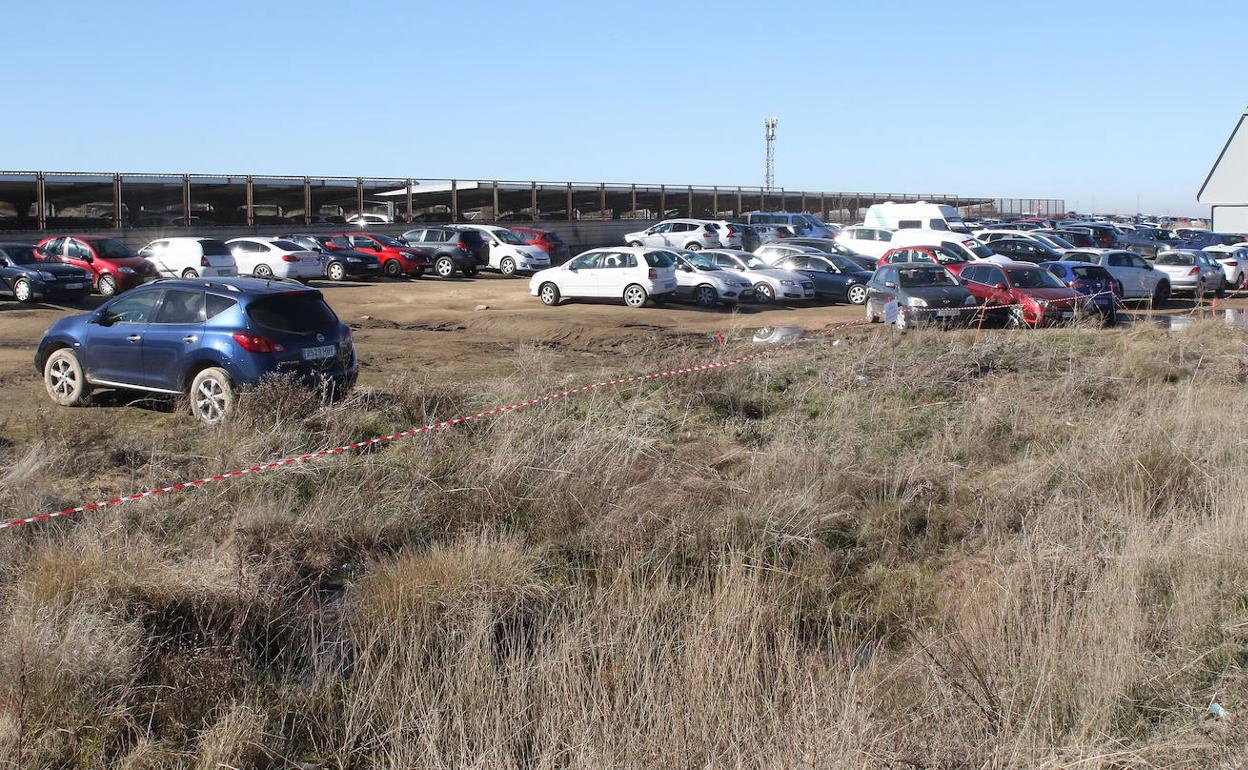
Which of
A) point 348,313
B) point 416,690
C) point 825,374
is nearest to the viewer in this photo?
point 416,690

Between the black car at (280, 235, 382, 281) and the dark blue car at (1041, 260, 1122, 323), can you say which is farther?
the black car at (280, 235, 382, 281)

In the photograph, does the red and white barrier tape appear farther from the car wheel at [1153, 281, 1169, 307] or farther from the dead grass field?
the car wheel at [1153, 281, 1169, 307]

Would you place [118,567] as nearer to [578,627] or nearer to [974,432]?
[578,627]

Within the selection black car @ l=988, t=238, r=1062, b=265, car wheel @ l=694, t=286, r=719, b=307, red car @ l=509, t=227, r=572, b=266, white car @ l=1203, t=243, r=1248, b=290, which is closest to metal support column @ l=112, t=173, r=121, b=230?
red car @ l=509, t=227, r=572, b=266

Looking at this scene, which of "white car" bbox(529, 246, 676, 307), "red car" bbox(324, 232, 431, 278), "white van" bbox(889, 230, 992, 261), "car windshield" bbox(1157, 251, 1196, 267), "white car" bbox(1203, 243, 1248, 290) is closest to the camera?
"white car" bbox(529, 246, 676, 307)

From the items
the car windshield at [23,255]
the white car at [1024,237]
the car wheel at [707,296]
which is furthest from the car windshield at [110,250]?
the white car at [1024,237]

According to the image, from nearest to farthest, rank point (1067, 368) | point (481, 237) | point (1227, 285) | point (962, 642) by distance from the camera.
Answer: point (962, 642) → point (1067, 368) → point (1227, 285) → point (481, 237)

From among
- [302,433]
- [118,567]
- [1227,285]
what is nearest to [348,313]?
[302,433]

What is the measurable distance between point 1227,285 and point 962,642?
103 ft

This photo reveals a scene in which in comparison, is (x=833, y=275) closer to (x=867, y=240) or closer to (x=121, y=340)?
(x=867, y=240)

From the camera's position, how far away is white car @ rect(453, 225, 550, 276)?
37219 millimetres

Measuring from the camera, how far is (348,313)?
83.1 ft

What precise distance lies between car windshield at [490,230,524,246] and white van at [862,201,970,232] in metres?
12.5

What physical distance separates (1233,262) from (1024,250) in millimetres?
6467
